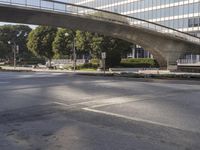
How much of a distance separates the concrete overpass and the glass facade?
20955mm

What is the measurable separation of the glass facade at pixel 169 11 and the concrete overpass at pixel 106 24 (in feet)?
68.7

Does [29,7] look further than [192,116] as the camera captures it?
Yes

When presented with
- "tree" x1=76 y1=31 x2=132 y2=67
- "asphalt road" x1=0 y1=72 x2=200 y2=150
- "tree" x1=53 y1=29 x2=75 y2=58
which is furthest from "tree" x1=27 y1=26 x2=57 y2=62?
"asphalt road" x1=0 y1=72 x2=200 y2=150

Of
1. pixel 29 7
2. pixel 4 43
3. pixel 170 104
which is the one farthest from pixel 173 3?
pixel 170 104

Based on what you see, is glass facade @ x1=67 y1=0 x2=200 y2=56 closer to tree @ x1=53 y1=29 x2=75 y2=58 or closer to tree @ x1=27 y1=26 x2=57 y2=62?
tree @ x1=27 y1=26 x2=57 y2=62

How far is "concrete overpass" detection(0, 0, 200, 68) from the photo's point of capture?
140ft

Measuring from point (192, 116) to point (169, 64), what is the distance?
52421 millimetres

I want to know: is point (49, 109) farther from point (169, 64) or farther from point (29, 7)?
point (169, 64)

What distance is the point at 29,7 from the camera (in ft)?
139

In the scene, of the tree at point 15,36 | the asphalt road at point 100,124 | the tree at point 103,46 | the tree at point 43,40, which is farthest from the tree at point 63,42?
the asphalt road at point 100,124

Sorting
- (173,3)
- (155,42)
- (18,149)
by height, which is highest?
(173,3)

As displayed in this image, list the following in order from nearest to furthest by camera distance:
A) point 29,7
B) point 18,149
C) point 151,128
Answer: point 18,149
point 151,128
point 29,7

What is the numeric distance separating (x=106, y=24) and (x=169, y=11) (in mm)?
39827

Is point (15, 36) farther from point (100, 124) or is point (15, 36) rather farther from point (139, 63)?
point (100, 124)
